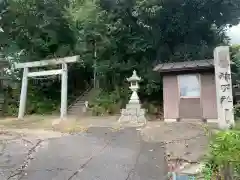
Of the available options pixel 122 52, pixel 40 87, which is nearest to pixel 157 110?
pixel 122 52

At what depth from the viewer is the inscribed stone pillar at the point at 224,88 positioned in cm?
830

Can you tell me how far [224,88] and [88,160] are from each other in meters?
5.18

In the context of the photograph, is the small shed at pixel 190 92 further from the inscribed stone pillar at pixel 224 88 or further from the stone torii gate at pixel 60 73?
the stone torii gate at pixel 60 73

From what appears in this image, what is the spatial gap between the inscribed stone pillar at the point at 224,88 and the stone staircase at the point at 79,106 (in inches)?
338

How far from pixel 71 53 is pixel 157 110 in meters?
6.71

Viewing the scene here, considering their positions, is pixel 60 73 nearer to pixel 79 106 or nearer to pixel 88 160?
pixel 79 106

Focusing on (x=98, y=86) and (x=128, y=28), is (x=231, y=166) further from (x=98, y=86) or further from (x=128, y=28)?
(x=98, y=86)

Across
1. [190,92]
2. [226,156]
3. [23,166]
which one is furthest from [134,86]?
[226,156]

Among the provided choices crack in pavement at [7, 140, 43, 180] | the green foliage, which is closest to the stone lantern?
crack in pavement at [7, 140, 43, 180]

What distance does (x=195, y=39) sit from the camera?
1527cm

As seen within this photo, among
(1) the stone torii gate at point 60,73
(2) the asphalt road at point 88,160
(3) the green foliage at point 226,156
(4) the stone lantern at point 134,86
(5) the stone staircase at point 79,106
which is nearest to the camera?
(3) the green foliage at point 226,156

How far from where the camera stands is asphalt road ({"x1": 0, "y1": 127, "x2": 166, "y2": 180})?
5398 mm

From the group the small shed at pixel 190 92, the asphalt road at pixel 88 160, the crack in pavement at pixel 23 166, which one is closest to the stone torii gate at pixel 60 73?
the small shed at pixel 190 92

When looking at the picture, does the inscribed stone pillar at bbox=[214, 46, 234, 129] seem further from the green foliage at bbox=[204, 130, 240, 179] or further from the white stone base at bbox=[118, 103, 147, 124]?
the green foliage at bbox=[204, 130, 240, 179]
